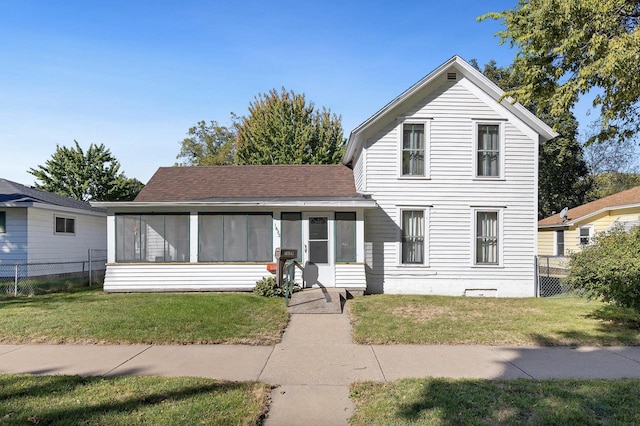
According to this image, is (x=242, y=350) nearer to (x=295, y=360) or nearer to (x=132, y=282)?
(x=295, y=360)

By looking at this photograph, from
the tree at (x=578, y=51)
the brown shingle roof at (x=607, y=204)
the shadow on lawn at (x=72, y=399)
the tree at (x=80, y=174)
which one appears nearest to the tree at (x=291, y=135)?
the tree at (x=80, y=174)

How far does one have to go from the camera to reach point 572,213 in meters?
23.8

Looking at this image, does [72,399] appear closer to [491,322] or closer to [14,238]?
[491,322]

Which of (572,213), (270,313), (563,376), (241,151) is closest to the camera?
(563,376)

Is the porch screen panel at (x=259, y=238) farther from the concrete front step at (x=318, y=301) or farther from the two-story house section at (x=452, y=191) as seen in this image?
the two-story house section at (x=452, y=191)

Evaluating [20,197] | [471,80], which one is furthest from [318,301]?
[20,197]

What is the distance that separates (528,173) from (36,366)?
44.3 ft

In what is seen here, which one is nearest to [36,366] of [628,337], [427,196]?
[628,337]

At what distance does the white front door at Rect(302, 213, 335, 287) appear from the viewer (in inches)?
500

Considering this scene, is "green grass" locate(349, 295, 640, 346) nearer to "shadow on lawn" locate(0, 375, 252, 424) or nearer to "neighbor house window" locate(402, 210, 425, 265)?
"neighbor house window" locate(402, 210, 425, 265)

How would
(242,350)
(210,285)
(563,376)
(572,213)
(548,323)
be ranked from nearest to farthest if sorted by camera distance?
(563,376) → (242,350) → (548,323) → (210,285) → (572,213)

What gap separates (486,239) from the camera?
13.5 metres

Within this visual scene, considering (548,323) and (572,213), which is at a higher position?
(572,213)

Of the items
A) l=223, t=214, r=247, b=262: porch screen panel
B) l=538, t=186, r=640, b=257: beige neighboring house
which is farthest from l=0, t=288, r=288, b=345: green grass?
l=538, t=186, r=640, b=257: beige neighboring house
